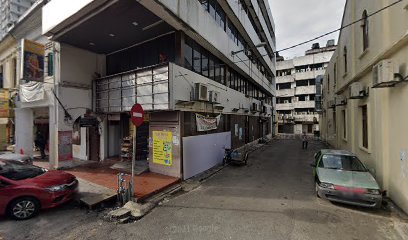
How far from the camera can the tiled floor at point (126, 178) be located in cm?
786

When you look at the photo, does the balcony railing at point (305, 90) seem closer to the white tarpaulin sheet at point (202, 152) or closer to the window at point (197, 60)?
the white tarpaulin sheet at point (202, 152)

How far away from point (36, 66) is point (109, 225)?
9.55 m

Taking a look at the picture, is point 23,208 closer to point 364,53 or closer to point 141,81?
point 141,81

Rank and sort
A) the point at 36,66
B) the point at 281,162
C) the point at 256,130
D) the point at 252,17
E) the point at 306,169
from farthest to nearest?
the point at 256,130, the point at 252,17, the point at 281,162, the point at 306,169, the point at 36,66

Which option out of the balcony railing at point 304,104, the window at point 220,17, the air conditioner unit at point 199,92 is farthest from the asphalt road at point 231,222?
the balcony railing at point 304,104

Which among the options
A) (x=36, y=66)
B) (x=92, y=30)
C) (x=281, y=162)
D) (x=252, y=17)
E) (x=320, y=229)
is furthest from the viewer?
(x=252, y=17)

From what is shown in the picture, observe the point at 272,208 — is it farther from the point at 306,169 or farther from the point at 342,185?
the point at 306,169

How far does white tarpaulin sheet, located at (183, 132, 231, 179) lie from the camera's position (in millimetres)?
9859

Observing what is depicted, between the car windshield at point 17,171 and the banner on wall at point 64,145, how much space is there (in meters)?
3.26

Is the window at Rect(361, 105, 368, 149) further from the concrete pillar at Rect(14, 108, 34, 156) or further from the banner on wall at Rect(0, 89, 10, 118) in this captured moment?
the banner on wall at Rect(0, 89, 10, 118)

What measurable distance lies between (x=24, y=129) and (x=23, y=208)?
34.9 feet

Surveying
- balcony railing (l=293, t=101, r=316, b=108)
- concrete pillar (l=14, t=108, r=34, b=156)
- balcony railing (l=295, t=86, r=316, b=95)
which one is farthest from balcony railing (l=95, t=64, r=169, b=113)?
balcony railing (l=293, t=101, r=316, b=108)

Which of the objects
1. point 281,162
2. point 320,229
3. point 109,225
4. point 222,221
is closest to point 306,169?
point 281,162

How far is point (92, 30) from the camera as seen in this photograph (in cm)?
971
